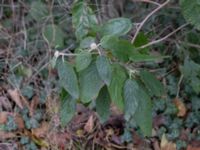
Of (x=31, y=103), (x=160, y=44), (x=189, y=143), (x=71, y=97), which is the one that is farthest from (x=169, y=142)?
(x=71, y=97)

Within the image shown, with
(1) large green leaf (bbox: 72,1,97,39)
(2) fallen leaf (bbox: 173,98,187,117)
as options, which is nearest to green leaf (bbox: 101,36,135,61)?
(1) large green leaf (bbox: 72,1,97,39)

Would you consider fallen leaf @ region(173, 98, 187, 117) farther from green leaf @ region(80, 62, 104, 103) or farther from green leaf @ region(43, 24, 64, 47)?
green leaf @ region(80, 62, 104, 103)

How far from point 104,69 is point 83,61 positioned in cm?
8

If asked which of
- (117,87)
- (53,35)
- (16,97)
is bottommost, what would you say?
(16,97)

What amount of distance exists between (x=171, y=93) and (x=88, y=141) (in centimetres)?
56

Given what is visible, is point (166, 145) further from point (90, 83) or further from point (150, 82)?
point (90, 83)

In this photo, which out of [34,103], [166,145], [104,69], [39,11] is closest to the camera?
[104,69]

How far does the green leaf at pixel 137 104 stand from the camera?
5.13 feet

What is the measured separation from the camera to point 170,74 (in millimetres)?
2898

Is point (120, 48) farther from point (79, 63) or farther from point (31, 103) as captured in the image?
point (31, 103)

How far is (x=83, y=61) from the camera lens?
1565mm

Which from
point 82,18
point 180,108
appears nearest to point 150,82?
point 82,18

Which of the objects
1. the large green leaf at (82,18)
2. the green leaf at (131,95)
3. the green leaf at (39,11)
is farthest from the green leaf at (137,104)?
the green leaf at (39,11)

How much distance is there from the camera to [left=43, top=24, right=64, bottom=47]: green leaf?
2885 mm
